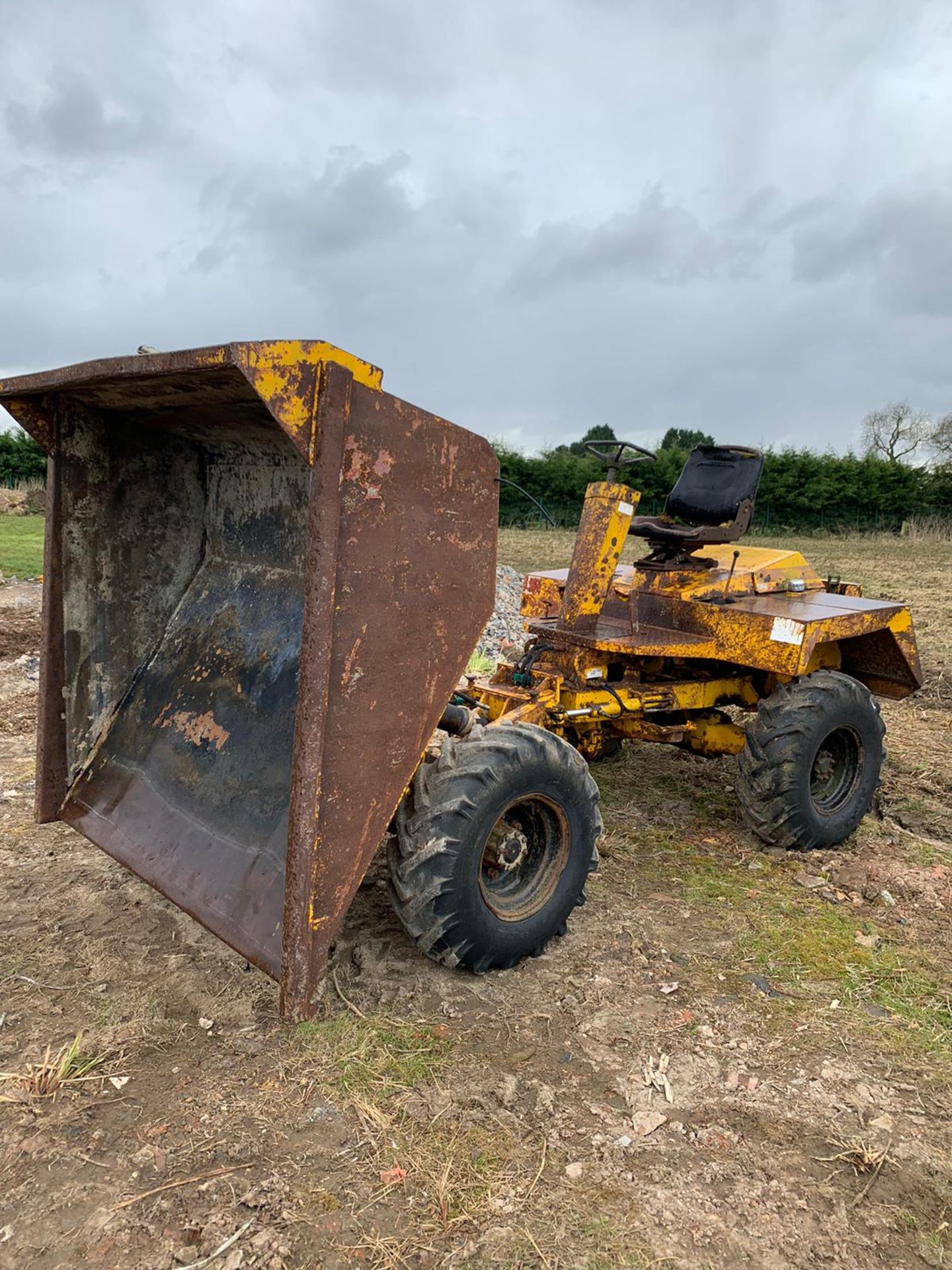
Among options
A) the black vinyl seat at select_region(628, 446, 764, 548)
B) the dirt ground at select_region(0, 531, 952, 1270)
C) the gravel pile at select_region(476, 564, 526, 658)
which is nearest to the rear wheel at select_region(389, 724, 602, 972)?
the dirt ground at select_region(0, 531, 952, 1270)

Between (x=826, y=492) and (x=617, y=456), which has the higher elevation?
(x=826, y=492)

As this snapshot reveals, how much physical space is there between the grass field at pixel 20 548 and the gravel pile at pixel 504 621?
5799 millimetres

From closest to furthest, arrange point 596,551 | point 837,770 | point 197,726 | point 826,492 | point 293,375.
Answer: point 293,375 → point 197,726 → point 596,551 → point 837,770 → point 826,492

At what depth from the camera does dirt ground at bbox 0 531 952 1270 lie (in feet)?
6.38

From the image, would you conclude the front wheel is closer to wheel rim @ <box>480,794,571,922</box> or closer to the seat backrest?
the seat backrest

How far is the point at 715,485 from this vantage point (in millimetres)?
4910

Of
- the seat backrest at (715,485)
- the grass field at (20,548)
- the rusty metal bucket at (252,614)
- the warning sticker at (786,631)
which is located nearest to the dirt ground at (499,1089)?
the rusty metal bucket at (252,614)

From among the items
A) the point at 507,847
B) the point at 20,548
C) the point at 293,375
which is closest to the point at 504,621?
the point at 507,847

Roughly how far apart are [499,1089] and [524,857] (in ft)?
2.78

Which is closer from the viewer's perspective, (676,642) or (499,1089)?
(499,1089)

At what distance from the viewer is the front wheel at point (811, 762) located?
4.01m

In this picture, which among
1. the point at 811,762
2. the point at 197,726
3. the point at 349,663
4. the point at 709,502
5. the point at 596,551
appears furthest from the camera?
the point at 709,502

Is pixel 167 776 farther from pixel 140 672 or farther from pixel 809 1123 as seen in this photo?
Result: pixel 809 1123

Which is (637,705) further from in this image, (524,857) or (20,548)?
(20,548)
